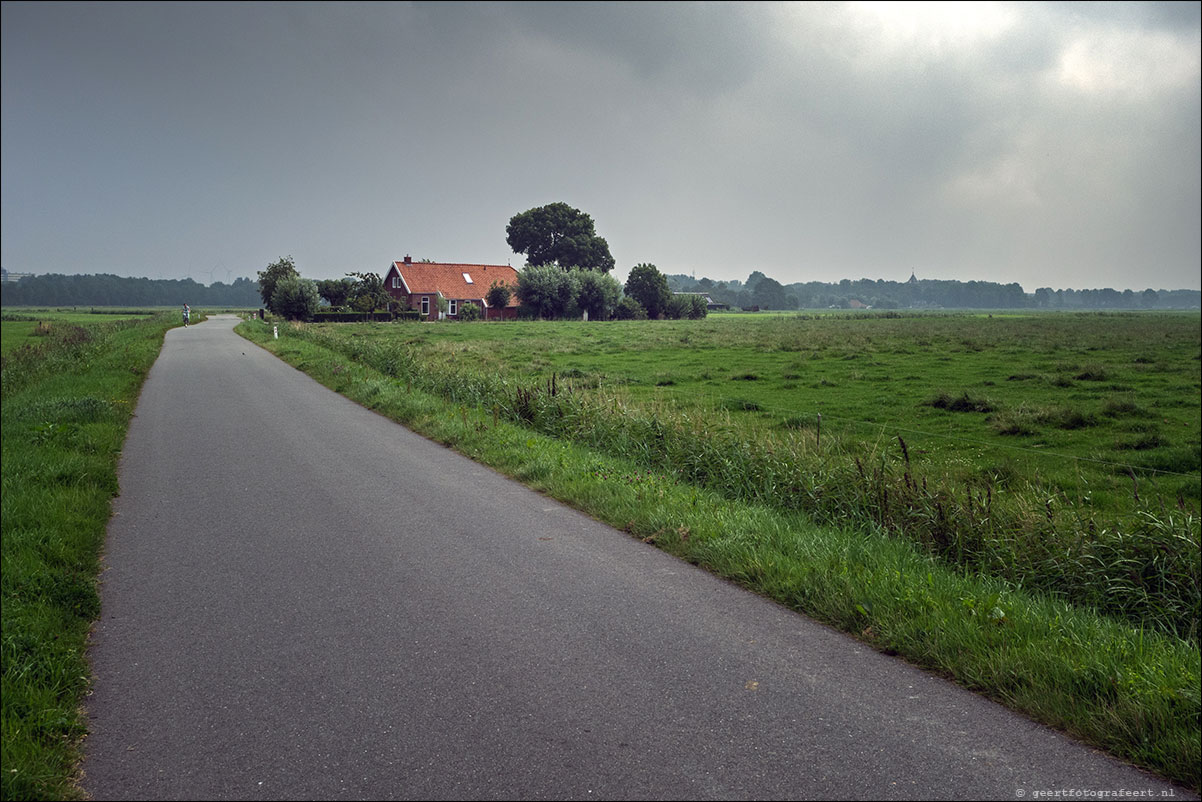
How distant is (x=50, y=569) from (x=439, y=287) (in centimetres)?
7984

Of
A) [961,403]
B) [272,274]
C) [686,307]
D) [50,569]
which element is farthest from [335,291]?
[50,569]

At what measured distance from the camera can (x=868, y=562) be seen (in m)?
6.08

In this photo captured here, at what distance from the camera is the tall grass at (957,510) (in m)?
5.82

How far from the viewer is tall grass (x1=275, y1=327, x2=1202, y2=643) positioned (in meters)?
5.82

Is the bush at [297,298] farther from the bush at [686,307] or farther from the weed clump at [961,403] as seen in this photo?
the weed clump at [961,403]

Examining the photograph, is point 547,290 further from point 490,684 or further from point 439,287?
point 490,684

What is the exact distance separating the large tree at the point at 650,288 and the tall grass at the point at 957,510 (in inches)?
3124

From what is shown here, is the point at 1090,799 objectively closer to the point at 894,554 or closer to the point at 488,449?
the point at 894,554

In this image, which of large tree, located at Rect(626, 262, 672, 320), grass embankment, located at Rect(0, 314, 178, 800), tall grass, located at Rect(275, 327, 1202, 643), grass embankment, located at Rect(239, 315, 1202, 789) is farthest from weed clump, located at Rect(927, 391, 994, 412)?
large tree, located at Rect(626, 262, 672, 320)

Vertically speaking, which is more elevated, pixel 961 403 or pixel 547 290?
pixel 547 290

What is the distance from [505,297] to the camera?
80.6 meters

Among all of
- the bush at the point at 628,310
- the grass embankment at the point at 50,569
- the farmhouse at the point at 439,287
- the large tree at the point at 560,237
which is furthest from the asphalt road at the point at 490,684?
the large tree at the point at 560,237

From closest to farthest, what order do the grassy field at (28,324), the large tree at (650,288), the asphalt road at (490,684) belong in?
the asphalt road at (490,684) → the grassy field at (28,324) → the large tree at (650,288)

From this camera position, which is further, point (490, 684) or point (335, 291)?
point (335, 291)
